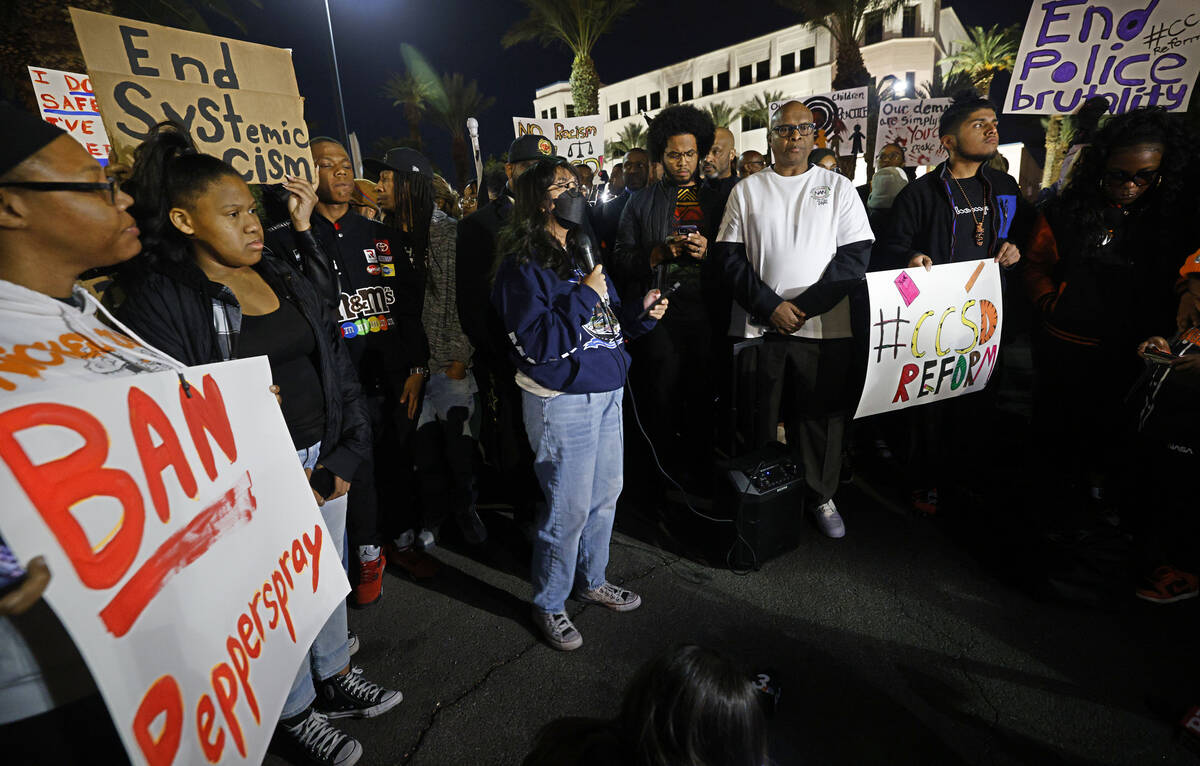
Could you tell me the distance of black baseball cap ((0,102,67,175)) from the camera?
110 cm

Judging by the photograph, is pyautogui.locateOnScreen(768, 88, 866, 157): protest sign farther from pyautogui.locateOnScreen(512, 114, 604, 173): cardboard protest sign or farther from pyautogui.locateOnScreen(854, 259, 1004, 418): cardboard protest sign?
pyautogui.locateOnScreen(854, 259, 1004, 418): cardboard protest sign

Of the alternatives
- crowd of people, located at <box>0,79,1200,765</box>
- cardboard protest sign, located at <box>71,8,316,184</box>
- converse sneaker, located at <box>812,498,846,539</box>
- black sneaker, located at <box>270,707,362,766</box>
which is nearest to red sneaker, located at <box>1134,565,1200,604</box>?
crowd of people, located at <box>0,79,1200,765</box>

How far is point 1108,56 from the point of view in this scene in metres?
3.95

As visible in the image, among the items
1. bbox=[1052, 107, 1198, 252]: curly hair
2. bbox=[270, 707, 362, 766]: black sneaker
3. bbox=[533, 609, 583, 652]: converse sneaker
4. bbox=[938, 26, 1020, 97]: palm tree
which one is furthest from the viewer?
bbox=[938, 26, 1020, 97]: palm tree

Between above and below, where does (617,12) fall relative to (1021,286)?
above

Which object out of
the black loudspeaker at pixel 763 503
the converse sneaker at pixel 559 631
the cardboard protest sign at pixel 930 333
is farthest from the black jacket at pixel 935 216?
the converse sneaker at pixel 559 631

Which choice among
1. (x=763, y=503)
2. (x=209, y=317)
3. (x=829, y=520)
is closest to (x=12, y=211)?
(x=209, y=317)

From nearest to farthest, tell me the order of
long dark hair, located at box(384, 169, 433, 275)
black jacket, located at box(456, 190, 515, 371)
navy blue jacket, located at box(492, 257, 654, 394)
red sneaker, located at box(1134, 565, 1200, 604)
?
navy blue jacket, located at box(492, 257, 654, 394)
red sneaker, located at box(1134, 565, 1200, 604)
black jacket, located at box(456, 190, 515, 371)
long dark hair, located at box(384, 169, 433, 275)

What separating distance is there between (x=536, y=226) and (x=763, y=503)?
190 cm

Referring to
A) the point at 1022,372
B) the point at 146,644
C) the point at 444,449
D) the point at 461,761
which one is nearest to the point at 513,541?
the point at 444,449

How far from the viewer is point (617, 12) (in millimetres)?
18531

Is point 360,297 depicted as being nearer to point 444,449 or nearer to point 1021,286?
point 444,449

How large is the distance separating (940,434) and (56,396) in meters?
4.24

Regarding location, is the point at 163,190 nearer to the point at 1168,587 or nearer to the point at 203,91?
the point at 203,91
